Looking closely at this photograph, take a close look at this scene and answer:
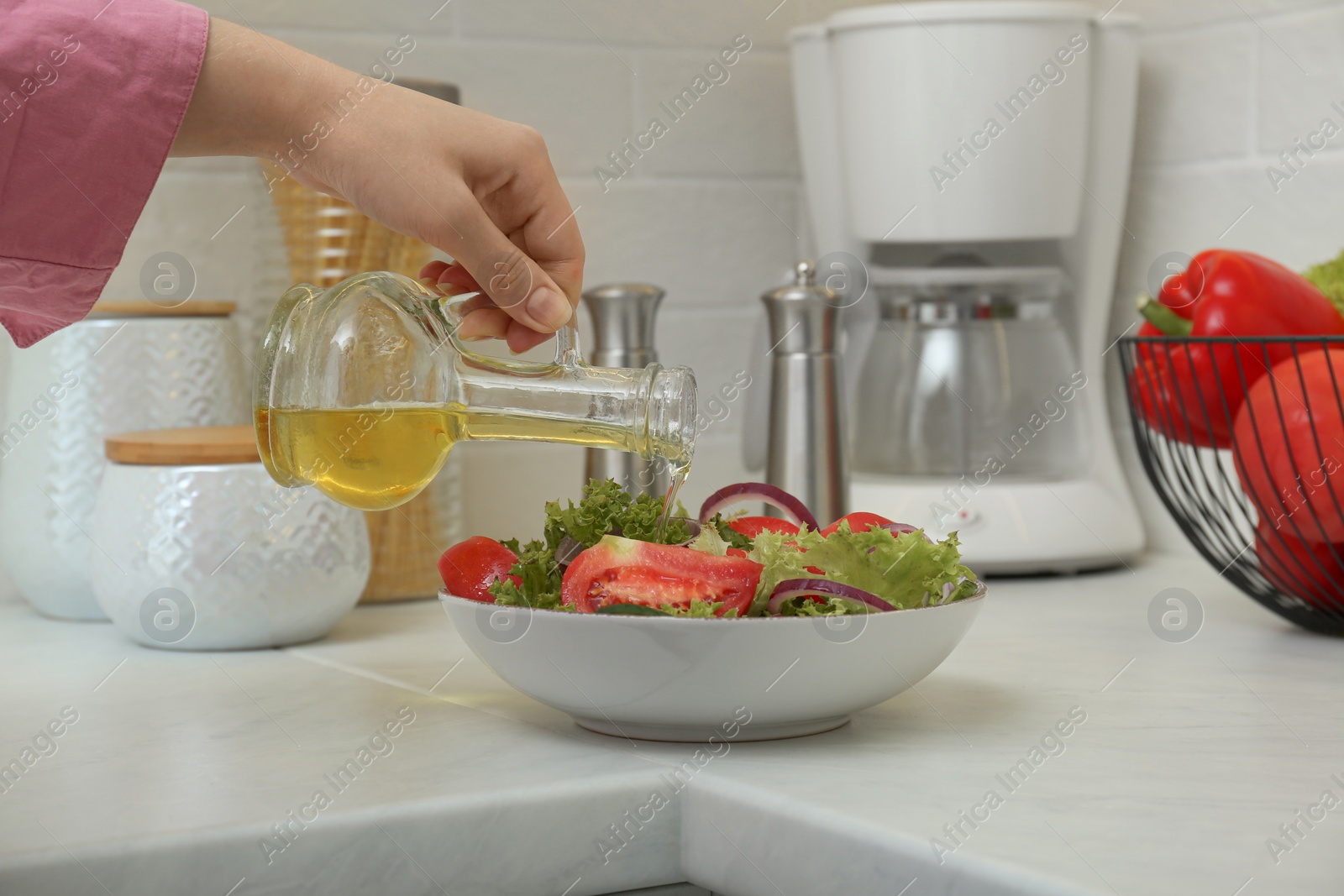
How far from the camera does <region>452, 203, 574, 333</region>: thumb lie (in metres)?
0.64

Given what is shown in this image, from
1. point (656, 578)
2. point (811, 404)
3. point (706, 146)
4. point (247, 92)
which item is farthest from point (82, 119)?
point (706, 146)

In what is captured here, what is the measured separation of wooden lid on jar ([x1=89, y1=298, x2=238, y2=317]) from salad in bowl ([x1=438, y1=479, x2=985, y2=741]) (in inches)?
18.7

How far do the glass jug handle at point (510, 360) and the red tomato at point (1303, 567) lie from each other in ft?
1.44

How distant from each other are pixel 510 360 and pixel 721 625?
6.7 inches

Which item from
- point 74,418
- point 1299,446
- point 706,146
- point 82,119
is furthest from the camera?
point 706,146

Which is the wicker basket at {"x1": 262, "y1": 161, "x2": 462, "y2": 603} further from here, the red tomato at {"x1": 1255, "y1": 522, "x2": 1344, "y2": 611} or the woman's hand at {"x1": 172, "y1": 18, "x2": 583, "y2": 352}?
the red tomato at {"x1": 1255, "y1": 522, "x2": 1344, "y2": 611}

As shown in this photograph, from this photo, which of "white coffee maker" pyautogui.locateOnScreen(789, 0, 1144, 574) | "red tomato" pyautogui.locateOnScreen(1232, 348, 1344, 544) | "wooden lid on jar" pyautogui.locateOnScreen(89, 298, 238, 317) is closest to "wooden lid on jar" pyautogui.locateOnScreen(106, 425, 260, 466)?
"wooden lid on jar" pyautogui.locateOnScreen(89, 298, 238, 317)

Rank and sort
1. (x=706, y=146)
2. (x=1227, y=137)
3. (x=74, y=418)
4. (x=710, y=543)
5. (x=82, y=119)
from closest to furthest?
1. (x=82, y=119)
2. (x=710, y=543)
3. (x=74, y=418)
4. (x=1227, y=137)
5. (x=706, y=146)

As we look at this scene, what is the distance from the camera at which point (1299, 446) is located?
2.66 ft

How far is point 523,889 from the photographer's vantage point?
0.57m

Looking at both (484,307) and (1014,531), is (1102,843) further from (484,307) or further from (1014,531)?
(1014,531)

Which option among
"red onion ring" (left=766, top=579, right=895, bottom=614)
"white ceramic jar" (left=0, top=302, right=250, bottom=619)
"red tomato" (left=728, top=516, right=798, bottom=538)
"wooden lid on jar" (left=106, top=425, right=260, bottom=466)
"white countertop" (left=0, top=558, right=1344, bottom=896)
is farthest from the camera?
"white ceramic jar" (left=0, top=302, right=250, bottom=619)

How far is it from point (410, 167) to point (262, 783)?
0.28 meters

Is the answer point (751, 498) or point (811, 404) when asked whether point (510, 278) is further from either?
point (811, 404)
